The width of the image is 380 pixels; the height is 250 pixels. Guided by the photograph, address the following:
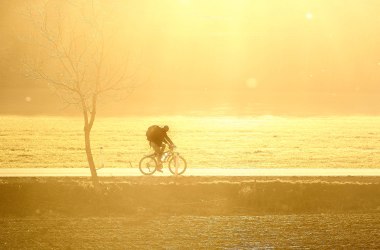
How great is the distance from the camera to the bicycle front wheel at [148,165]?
2158 centimetres

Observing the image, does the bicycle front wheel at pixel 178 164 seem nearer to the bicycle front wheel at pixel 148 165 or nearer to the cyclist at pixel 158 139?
the cyclist at pixel 158 139

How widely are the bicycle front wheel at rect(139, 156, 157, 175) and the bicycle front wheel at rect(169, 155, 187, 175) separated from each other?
0.56 m

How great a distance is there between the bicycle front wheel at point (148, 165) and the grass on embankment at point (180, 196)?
2.13ft

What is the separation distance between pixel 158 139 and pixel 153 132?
1.43ft

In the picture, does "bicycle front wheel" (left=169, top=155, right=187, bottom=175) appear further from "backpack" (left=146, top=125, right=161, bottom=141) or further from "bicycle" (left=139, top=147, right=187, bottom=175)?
"backpack" (left=146, top=125, right=161, bottom=141)

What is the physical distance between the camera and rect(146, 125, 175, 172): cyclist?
20562 millimetres

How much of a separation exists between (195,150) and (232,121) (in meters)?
25.9

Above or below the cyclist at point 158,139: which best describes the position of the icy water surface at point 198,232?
below

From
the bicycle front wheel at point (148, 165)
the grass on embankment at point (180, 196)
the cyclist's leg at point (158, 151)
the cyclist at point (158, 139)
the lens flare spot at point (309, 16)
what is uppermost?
the lens flare spot at point (309, 16)

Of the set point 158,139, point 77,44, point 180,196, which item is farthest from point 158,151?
point 77,44

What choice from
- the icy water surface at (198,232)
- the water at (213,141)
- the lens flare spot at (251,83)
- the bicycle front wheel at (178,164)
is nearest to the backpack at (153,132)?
the bicycle front wheel at (178,164)

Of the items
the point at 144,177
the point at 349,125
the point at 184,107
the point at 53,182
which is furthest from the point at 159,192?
the point at 184,107

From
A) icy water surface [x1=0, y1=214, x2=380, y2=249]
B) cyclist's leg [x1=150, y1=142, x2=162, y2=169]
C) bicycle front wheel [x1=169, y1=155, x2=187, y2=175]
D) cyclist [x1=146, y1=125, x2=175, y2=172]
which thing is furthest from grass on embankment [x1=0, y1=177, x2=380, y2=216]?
icy water surface [x1=0, y1=214, x2=380, y2=249]

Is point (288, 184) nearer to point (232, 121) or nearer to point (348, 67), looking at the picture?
point (232, 121)
